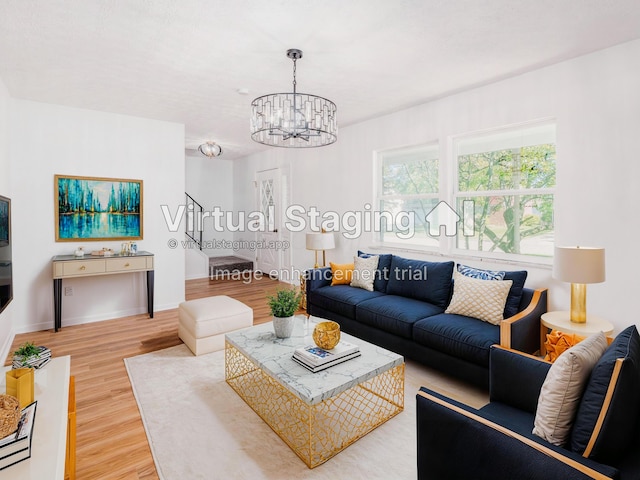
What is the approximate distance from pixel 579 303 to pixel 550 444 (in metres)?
1.84

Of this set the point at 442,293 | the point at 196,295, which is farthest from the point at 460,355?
the point at 196,295

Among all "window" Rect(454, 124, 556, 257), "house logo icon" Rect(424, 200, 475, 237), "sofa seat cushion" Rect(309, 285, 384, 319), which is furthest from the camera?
"house logo icon" Rect(424, 200, 475, 237)

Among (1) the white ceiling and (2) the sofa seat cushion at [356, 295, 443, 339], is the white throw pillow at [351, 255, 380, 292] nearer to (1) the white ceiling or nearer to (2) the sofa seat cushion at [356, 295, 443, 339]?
(2) the sofa seat cushion at [356, 295, 443, 339]

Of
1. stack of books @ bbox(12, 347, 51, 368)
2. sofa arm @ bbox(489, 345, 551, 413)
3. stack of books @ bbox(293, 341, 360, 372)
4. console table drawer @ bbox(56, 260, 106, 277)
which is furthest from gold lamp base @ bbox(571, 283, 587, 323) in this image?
console table drawer @ bbox(56, 260, 106, 277)

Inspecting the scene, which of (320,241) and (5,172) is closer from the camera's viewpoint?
(5,172)

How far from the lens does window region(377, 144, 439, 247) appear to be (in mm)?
4211

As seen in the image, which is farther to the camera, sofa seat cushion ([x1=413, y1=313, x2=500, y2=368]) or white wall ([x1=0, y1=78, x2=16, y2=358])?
white wall ([x1=0, y1=78, x2=16, y2=358])

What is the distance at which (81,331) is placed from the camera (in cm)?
408

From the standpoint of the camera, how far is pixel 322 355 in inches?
89.5

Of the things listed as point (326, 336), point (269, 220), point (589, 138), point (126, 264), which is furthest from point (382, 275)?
point (269, 220)

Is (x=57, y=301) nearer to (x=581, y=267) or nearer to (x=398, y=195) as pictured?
(x=398, y=195)

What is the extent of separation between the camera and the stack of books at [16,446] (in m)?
1.25

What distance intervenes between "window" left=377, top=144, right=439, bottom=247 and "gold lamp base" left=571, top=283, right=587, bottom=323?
5.49ft

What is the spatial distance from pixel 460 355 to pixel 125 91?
4.07 metres
